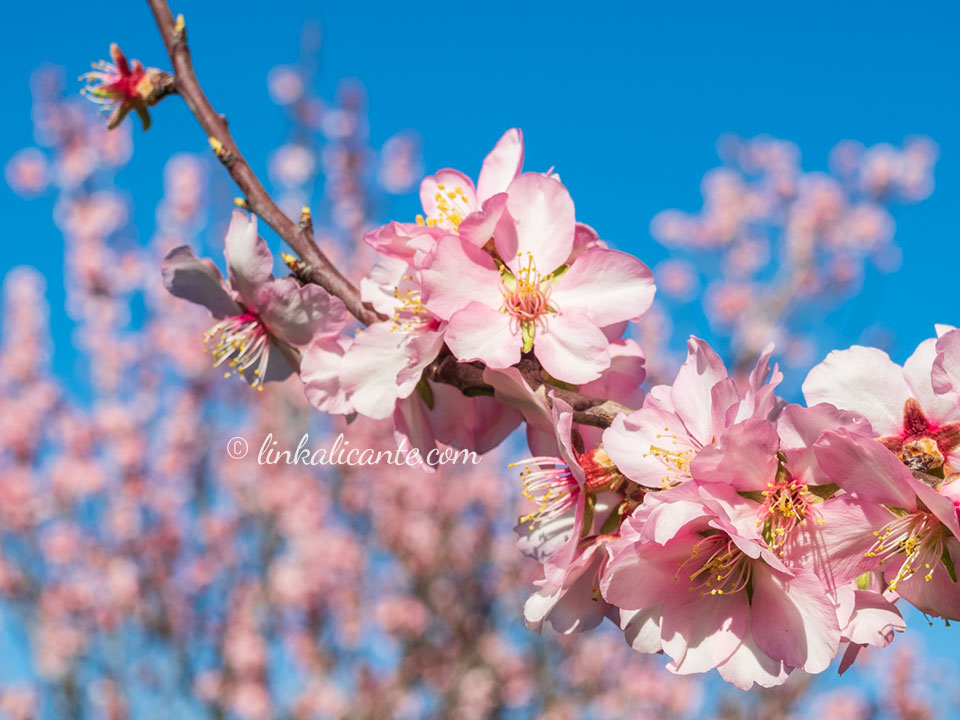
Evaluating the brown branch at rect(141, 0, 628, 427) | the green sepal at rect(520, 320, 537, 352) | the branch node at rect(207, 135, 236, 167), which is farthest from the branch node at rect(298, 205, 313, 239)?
the green sepal at rect(520, 320, 537, 352)

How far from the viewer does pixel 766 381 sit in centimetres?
87

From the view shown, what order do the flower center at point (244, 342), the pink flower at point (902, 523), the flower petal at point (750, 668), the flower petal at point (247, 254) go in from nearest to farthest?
the pink flower at point (902, 523) → the flower petal at point (750, 668) → the flower petal at point (247, 254) → the flower center at point (244, 342)

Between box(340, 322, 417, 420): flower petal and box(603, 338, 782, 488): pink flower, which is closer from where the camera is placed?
box(603, 338, 782, 488): pink flower

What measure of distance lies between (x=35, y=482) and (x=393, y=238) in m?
8.63

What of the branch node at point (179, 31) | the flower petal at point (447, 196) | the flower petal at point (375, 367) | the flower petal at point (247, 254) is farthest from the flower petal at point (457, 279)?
the branch node at point (179, 31)

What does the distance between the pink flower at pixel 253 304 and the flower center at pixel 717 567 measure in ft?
1.95

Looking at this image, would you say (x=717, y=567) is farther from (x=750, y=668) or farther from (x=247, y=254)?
(x=247, y=254)

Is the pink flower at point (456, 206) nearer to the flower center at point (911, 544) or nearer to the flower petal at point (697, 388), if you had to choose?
the flower petal at point (697, 388)

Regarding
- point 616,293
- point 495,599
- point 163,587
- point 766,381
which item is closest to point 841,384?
point 766,381

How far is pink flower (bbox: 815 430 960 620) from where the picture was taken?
0.70m

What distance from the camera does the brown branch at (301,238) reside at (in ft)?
3.21

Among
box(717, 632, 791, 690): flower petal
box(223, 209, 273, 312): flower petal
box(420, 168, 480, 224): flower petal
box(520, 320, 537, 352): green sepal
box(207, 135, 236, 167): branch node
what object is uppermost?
box(207, 135, 236, 167): branch node

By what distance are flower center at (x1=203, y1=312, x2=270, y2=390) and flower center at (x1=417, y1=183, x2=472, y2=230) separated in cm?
34

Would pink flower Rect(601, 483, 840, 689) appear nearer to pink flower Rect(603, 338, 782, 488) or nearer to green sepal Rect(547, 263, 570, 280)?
pink flower Rect(603, 338, 782, 488)
